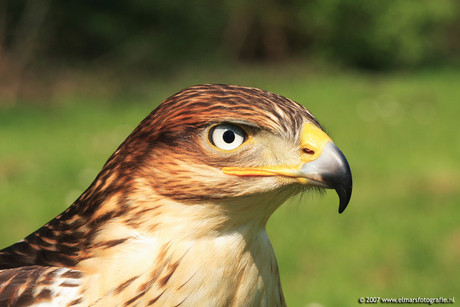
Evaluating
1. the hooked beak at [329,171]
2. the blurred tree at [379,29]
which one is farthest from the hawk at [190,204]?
the blurred tree at [379,29]

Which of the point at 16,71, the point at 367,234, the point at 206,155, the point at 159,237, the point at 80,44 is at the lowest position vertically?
the point at 367,234

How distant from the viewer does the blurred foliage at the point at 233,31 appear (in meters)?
14.3

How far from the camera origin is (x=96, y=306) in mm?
1809

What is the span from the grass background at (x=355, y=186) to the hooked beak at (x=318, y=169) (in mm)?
273

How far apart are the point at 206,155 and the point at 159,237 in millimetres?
331

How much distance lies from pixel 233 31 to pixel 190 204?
18.3 meters

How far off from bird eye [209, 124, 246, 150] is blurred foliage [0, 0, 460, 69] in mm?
12362

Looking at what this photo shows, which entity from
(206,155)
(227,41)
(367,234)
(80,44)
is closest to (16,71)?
(80,44)

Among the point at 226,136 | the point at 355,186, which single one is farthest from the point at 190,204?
the point at 355,186

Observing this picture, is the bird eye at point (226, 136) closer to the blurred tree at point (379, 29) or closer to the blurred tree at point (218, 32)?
the blurred tree at point (218, 32)

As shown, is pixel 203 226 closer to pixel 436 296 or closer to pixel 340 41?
pixel 436 296

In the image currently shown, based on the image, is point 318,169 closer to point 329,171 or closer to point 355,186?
point 329,171

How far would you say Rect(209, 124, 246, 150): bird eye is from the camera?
1891 mm

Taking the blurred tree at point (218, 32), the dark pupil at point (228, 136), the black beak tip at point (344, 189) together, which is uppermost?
the blurred tree at point (218, 32)
